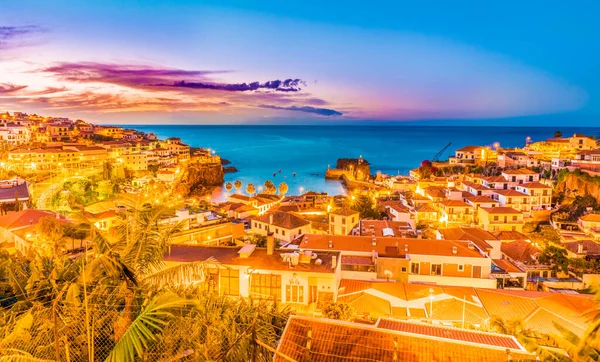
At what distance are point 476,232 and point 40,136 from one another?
56.5 m

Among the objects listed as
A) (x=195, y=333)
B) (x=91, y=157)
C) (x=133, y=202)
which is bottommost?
(x=91, y=157)

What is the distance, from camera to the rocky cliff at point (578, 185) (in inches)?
1156

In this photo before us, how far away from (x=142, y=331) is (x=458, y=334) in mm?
4834

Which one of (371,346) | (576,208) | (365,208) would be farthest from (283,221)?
A: (576,208)

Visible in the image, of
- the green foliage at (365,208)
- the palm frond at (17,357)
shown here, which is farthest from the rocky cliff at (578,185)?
the palm frond at (17,357)

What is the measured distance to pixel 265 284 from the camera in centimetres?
1043

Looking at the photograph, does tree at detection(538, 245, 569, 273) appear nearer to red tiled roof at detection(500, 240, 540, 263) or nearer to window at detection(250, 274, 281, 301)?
red tiled roof at detection(500, 240, 540, 263)

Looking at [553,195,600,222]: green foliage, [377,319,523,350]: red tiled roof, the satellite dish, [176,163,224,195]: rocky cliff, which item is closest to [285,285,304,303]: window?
[377,319,523,350]: red tiled roof

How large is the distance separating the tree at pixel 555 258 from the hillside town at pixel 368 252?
3.2 inches

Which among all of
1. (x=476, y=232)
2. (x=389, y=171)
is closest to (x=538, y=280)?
(x=476, y=232)

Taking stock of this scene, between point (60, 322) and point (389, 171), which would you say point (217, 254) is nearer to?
point (60, 322)

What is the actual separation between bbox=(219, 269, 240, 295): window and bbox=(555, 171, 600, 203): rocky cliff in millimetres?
30449

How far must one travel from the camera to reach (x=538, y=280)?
52.5ft

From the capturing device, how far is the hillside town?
16.6 ft
